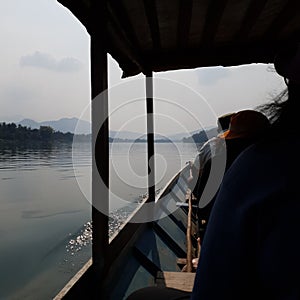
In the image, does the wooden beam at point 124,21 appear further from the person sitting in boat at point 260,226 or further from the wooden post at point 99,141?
the person sitting in boat at point 260,226

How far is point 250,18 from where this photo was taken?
2359 mm

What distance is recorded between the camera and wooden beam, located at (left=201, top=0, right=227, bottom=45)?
206cm

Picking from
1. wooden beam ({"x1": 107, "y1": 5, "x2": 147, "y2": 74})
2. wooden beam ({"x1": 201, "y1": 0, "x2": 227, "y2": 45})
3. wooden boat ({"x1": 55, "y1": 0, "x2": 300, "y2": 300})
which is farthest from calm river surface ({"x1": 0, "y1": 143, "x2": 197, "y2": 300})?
wooden beam ({"x1": 201, "y1": 0, "x2": 227, "y2": 45})

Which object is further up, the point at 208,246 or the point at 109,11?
the point at 109,11

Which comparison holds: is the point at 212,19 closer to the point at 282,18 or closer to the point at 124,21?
the point at 282,18

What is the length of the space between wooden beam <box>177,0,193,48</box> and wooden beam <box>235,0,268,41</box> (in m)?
0.49

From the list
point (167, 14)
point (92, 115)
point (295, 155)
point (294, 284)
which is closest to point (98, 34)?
point (92, 115)

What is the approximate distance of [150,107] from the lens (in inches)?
151

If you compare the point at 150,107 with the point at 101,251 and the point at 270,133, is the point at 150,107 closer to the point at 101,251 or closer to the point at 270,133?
the point at 101,251

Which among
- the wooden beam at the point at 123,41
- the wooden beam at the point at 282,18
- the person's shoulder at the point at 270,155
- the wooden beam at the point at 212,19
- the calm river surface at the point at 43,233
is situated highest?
the wooden beam at the point at 282,18

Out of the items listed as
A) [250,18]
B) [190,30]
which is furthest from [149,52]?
[250,18]

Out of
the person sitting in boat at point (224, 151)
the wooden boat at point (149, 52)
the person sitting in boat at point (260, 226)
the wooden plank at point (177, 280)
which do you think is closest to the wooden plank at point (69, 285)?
the wooden boat at point (149, 52)

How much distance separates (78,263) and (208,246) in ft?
10.5

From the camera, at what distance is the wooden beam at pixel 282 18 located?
7.19 ft
